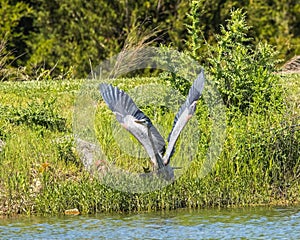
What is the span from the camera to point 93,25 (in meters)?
17.5

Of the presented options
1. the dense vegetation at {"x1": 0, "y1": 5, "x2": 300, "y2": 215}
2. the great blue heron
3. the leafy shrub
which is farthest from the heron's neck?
the leafy shrub

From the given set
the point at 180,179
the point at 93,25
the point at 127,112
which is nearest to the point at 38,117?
the point at 180,179

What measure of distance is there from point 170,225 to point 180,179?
92 centimetres

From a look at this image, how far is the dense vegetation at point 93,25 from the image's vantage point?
17.3 m

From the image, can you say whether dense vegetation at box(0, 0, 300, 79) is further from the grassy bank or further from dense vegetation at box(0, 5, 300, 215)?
the grassy bank

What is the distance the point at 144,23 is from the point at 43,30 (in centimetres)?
227

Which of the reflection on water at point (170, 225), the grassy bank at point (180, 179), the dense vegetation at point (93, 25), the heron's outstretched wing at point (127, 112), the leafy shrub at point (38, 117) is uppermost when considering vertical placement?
the dense vegetation at point (93, 25)

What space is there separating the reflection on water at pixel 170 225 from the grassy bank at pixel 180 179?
0.20 metres

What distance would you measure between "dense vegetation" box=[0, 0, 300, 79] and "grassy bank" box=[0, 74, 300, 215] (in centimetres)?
674

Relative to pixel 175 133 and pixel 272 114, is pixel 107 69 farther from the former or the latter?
pixel 175 133

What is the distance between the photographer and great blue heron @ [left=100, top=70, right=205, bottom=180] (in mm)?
9086

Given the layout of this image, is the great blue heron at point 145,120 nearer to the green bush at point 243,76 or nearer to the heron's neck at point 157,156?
the heron's neck at point 157,156

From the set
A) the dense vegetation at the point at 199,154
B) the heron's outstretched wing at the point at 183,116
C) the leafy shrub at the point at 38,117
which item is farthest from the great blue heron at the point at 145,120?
the leafy shrub at the point at 38,117

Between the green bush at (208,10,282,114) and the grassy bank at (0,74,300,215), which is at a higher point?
the green bush at (208,10,282,114)
